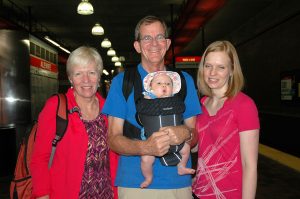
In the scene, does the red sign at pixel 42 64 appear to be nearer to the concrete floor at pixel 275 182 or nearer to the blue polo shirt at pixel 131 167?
the concrete floor at pixel 275 182

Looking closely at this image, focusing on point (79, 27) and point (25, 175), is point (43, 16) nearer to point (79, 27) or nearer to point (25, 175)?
point (79, 27)

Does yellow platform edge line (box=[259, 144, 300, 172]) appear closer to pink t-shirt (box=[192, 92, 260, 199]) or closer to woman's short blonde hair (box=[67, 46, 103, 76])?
pink t-shirt (box=[192, 92, 260, 199])

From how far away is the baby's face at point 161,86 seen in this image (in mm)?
2348

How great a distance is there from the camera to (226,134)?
2451 mm

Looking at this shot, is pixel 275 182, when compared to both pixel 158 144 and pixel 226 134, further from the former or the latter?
pixel 158 144

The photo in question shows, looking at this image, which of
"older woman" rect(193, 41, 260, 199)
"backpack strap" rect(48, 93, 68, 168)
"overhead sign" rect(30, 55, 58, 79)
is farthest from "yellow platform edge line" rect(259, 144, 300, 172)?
"overhead sign" rect(30, 55, 58, 79)

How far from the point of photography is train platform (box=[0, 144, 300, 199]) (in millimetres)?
5695

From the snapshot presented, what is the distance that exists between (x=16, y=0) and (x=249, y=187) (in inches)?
533

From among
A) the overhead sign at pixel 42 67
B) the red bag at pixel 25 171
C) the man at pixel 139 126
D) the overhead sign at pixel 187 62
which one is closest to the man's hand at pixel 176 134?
the man at pixel 139 126

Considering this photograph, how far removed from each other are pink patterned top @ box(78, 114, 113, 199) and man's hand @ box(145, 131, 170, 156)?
0.70m

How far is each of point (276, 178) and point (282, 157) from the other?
6.55 ft

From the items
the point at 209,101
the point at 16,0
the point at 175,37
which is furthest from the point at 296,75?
the point at 16,0

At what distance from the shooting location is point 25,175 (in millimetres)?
2680

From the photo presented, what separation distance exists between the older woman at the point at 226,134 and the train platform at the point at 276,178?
3431mm
